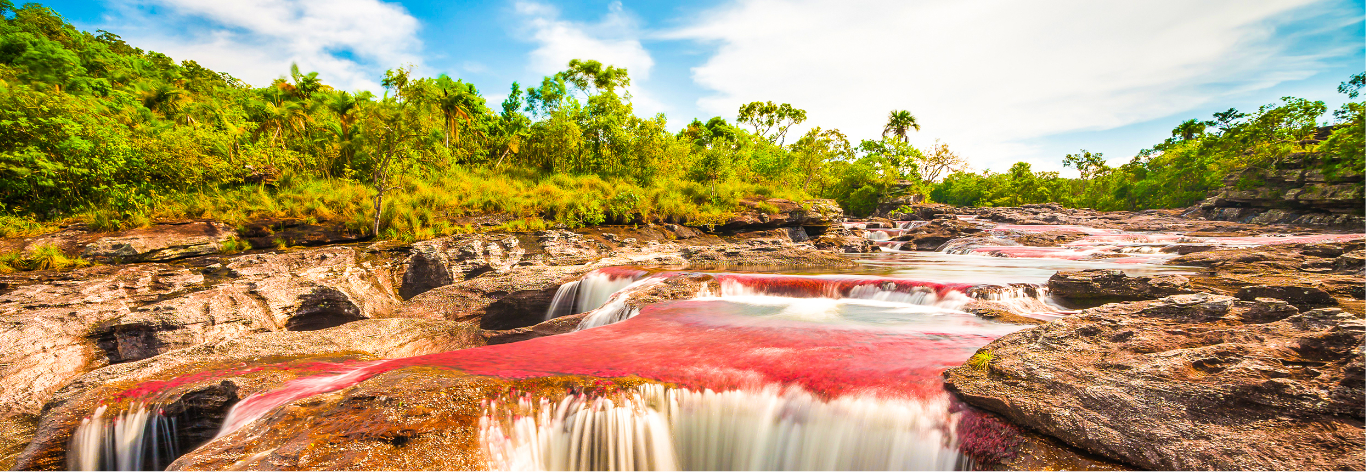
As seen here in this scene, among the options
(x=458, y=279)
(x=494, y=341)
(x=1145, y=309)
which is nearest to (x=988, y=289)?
(x=1145, y=309)

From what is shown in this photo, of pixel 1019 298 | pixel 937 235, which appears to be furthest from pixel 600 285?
pixel 937 235

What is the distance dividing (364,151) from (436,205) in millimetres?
3014

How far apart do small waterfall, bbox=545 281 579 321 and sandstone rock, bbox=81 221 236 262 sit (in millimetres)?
8170

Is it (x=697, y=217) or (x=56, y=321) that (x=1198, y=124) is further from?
(x=56, y=321)

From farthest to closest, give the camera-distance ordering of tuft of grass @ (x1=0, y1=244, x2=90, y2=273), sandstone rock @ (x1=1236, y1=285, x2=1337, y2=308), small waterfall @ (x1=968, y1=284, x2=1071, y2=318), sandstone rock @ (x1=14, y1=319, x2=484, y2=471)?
tuft of grass @ (x1=0, y1=244, x2=90, y2=273)
small waterfall @ (x1=968, y1=284, x2=1071, y2=318)
sandstone rock @ (x1=1236, y1=285, x2=1337, y2=308)
sandstone rock @ (x1=14, y1=319, x2=484, y2=471)

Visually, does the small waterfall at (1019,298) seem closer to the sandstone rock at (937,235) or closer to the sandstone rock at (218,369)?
the sandstone rock at (218,369)

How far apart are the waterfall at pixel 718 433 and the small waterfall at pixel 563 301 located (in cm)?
642

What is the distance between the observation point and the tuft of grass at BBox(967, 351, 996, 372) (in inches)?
157

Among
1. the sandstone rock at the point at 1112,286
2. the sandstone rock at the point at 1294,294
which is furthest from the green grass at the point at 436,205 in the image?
the sandstone rock at the point at 1294,294

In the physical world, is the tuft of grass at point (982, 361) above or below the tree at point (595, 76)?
below

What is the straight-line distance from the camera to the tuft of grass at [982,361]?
4000 millimetres

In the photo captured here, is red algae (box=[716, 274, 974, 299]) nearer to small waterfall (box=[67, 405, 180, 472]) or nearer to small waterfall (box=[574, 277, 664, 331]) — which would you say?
small waterfall (box=[574, 277, 664, 331])

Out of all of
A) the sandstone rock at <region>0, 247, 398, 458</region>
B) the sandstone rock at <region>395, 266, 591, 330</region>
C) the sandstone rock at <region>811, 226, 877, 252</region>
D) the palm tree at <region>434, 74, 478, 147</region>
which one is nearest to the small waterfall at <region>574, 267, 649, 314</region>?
the sandstone rock at <region>395, 266, 591, 330</region>

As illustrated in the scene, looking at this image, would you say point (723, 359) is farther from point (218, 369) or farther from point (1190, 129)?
point (1190, 129)
